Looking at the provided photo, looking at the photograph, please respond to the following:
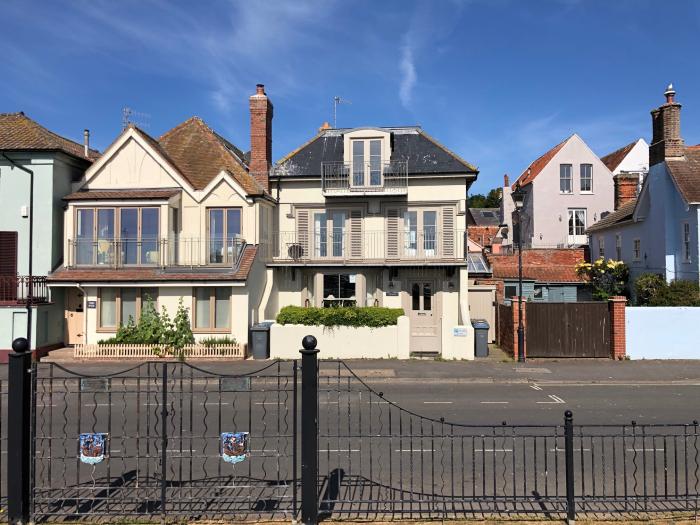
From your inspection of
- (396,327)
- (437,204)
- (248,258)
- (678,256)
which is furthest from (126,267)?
(678,256)

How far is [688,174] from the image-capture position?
Result: 23812 millimetres

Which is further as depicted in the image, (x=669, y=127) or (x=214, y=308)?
(x=669, y=127)

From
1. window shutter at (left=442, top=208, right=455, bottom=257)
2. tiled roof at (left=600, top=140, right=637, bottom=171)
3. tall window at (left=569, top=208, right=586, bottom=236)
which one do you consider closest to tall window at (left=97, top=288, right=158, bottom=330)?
window shutter at (left=442, top=208, right=455, bottom=257)

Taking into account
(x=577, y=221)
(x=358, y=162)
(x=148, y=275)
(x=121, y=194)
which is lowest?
(x=148, y=275)

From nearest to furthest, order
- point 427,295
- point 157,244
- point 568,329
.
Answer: point 568,329, point 157,244, point 427,295

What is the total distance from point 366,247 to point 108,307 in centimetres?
1095

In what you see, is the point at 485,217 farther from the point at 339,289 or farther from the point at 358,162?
the point at 339,289

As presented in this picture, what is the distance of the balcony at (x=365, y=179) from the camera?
2281 cm

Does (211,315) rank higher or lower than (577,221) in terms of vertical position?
lower

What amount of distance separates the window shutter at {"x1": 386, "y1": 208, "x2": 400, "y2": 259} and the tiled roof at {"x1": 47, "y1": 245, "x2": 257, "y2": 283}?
19.3 ft

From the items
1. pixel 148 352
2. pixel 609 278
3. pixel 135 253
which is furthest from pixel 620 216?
pixel 148 352

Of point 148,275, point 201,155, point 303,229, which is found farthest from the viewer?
point 201,155

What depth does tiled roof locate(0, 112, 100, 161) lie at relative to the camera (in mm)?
21297

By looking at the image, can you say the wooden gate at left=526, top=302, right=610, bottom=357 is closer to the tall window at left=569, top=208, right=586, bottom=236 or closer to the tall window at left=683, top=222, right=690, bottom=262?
the tall window at left=683, top=222, right=690, bottom=262
